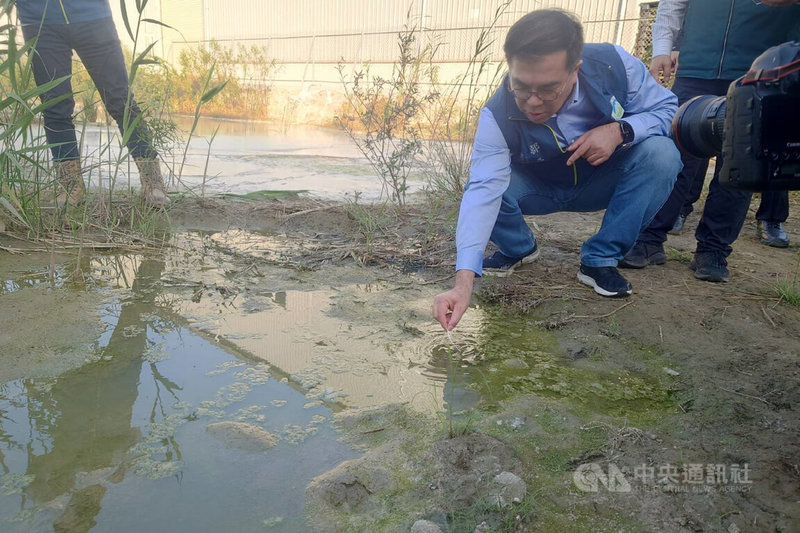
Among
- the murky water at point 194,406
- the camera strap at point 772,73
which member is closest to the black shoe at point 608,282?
the murky water at point 194,406

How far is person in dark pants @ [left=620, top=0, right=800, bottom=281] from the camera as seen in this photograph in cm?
235

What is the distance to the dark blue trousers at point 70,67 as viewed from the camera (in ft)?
9.32

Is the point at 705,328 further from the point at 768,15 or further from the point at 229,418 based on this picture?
the point at 229,418

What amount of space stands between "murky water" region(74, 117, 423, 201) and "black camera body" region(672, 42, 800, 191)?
2217mm

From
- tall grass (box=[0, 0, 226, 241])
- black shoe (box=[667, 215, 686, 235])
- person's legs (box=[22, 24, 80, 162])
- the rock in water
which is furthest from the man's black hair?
person's legs (box=[22, 24, 80, 162])

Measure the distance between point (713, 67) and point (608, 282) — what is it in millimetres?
1072

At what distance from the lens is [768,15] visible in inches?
91.1

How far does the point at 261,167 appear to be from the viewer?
200 inches

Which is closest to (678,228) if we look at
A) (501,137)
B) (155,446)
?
(501,137)

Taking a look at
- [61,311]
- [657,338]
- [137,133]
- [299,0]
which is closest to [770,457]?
[657,338]

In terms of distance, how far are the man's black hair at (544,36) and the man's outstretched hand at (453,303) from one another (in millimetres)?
747

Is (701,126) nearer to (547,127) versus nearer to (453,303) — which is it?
(547,127)

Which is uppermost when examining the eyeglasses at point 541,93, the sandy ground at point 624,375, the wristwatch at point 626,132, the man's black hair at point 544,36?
the man's black hair at point 544,36

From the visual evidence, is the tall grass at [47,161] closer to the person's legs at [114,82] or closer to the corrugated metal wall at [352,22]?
the person's legs at [114,82]
